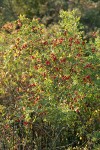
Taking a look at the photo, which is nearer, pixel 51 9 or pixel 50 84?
pixel 50 84

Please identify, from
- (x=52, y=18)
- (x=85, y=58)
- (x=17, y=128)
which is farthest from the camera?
(x=52, y=18)

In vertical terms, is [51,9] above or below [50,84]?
above

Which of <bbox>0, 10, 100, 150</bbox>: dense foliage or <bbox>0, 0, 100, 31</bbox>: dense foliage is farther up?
<bbox>0, 0, 100, 31</bbox>: dense foliage

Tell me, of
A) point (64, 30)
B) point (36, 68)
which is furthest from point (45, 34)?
point (36, 68)

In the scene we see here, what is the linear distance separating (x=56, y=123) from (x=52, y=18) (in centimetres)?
2439

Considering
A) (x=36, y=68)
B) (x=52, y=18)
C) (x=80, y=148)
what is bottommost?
(x=80, y=148)

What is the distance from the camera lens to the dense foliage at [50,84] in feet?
20.9

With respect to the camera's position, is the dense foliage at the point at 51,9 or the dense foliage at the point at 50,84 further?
the dense foliage at the point at 51,9

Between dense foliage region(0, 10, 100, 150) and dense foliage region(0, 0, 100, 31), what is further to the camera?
dense foliage region(0, 0, 100, 31)

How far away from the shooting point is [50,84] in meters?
6.24

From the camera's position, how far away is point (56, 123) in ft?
23.5

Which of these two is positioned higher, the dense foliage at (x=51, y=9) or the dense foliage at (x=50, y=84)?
the dense foliage at (x=51, y=9)

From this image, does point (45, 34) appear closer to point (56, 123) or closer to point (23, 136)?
point (56, 123)

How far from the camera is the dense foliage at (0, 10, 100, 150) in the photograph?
6.38 meters
